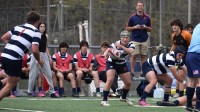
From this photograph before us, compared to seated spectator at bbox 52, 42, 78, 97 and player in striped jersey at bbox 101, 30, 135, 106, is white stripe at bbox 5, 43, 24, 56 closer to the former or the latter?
player in striped jersey at bbox 101, 30, 135, 106

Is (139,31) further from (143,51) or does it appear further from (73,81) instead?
(73,81)

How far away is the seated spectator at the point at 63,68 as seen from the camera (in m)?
18.0

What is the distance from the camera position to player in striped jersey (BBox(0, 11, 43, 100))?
11258 mm

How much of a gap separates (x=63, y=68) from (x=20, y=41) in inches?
273

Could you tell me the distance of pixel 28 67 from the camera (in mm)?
17797

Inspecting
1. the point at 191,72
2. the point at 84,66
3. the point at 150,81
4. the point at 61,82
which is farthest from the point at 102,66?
the point at 191,72

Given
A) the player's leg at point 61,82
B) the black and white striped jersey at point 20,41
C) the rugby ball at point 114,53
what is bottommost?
the player's leg at point 61,82

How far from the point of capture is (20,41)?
11.4 metres

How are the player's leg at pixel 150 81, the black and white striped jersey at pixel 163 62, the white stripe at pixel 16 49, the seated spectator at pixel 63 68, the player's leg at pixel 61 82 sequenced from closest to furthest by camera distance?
the white stripe at pixel 16 49
the black and white striped jersey at pixel 163 62
the player's leg at pixel 150 81
the player's leg at pixel 61 82
the seated spectator at pixel 63 68

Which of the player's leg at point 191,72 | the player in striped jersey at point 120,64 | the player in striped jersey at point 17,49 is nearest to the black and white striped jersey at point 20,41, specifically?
the player in striped jersey at point 17,49

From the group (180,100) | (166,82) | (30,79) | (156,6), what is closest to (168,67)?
(166,82)

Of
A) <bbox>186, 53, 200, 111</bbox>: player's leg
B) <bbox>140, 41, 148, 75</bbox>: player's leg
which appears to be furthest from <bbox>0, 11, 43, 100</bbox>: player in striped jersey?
<bbox>140, 41, 148, 75</bbox>: player's leg

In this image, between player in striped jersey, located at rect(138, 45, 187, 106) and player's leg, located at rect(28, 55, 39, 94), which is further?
player's leg, located at rect(28, 55, 39, 94)

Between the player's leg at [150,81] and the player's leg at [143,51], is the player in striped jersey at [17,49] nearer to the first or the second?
the player's leg at [150,81]
